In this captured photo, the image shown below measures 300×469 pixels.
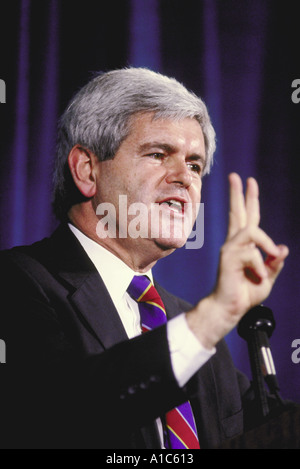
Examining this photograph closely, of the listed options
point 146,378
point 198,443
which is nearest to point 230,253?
point 146,378

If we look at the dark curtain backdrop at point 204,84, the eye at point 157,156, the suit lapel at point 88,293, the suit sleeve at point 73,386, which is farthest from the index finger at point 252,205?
the dark curtain backdrop at point 204,84

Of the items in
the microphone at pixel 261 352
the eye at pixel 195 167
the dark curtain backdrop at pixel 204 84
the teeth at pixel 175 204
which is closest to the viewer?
the microphone at pixel 261 352

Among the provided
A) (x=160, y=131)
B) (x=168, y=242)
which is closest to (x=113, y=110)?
(x=160, y=131)

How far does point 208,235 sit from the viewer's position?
1825 mm

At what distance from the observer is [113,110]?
4.41 feet

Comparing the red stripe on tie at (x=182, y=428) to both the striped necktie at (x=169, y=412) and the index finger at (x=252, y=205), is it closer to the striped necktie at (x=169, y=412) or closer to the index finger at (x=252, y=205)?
the striped necktie at (x=169, y=412)

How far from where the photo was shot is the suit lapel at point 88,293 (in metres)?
1.04

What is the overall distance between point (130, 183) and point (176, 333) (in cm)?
60

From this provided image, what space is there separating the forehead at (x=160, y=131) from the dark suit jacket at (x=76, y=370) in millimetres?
311

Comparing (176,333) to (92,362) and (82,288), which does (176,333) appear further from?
(82,288)

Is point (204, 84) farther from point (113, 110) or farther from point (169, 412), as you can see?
point (169, 412)

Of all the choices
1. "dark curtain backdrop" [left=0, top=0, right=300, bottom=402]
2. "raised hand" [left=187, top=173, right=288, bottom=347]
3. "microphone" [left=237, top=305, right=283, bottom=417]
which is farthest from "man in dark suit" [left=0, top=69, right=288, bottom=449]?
"dark curtain backdrop" [left=0, top=0, right=300, bottom=402]

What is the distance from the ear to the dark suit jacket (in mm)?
141

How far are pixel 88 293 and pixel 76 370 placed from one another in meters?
0.30
